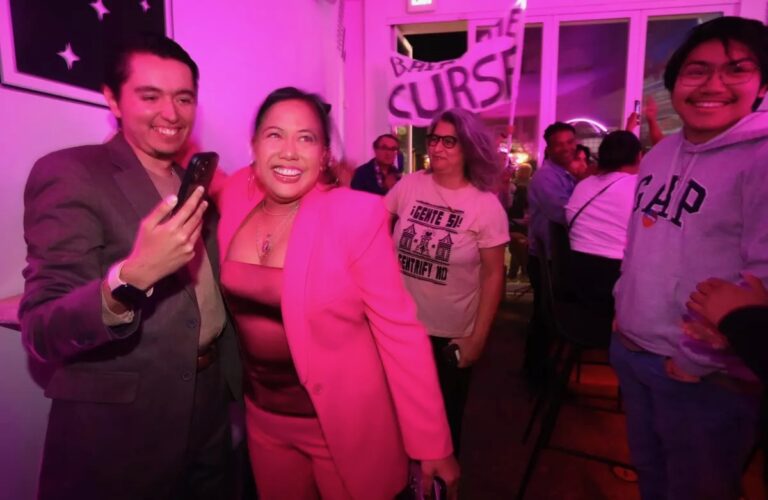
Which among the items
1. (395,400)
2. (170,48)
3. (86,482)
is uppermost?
(170,48)

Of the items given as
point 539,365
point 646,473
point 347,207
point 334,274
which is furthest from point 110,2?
point 539,365

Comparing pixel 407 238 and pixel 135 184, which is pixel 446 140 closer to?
pixel 407 238

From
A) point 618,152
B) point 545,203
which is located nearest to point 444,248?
point 618,152

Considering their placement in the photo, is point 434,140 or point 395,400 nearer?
point 395,400

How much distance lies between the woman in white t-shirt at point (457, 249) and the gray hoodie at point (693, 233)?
1.93 ft

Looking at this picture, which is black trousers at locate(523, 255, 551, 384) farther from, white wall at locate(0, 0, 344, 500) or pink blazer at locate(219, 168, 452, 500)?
pink blazer at locate(219, 168, 452, 500)

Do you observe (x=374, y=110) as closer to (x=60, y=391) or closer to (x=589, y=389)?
(x=589, y=389)

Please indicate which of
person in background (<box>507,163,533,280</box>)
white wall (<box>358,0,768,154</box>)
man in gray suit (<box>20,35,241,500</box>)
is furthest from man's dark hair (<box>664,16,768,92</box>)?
person in background (<box>507,163,533,280</box>)

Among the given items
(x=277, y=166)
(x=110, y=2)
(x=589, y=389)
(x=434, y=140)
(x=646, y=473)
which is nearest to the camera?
(x=277, y=166)

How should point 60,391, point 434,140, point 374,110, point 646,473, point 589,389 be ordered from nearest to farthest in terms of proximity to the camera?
point 60,391, point 646,473, point 434,140, point 589,389, point 374,110

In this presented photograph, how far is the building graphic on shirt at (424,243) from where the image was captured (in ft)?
6.56

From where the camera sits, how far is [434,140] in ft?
6.93

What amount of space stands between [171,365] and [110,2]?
1.41m

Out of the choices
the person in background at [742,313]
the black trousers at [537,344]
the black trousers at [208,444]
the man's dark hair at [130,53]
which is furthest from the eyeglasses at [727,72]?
the black trousers at [537,344]
